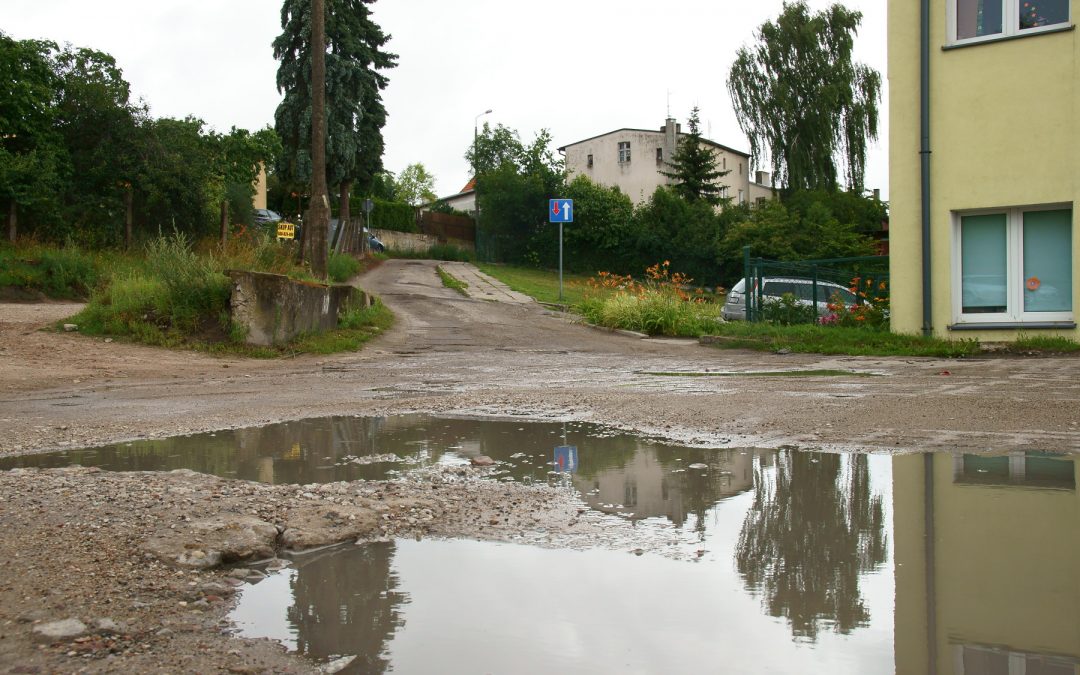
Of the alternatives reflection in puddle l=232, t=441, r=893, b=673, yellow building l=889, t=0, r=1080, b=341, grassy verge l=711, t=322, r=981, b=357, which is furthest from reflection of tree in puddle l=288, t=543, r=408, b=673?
yellow building l=889, t=0, r=1080, b=341

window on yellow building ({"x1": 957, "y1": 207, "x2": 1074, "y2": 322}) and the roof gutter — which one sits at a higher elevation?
the roof gutter

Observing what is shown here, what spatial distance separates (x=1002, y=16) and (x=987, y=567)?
1334 cm

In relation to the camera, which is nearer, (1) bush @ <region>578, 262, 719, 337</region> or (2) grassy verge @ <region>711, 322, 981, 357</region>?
(2) grassy verge @ <region>711, 322, 981, 357</region>

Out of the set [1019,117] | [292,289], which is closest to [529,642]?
[292,289]

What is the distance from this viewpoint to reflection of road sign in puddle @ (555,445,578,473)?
592cm

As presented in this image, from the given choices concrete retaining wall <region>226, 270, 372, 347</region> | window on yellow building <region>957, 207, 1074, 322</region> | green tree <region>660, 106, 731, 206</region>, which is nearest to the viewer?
window on yellow building <region>957, 207, 1074, 322</region>

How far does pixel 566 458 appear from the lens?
6285mm

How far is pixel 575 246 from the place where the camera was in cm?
4825

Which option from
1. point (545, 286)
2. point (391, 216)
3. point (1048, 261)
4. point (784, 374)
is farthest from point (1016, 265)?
point (391, 216)

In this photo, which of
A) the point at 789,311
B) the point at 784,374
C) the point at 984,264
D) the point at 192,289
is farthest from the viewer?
the point at 789,311

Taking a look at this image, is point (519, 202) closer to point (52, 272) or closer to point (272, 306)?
point (52, 272)

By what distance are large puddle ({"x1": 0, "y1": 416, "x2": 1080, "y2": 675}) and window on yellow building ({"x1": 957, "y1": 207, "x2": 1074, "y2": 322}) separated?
985cm

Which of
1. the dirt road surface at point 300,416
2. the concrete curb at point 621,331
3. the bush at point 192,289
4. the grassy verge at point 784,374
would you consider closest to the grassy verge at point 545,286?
the concrete curb at point 621,331

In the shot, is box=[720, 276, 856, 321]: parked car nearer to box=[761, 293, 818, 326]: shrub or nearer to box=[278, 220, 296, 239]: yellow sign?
box=[761, 293, 818, 326]: shrub
